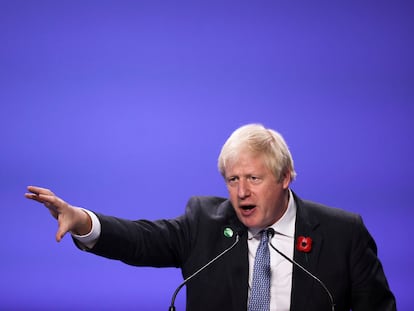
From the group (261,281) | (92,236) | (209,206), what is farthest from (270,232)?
(92,236)

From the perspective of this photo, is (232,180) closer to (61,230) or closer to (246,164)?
(246,164)

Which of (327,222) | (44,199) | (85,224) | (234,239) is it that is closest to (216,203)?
(234,239)

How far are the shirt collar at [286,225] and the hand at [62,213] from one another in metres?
0.61

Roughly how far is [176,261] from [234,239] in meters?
0.23

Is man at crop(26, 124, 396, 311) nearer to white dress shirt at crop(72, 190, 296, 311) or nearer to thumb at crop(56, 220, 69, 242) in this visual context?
white dress shirt at crop(72, 190, 296, 311)

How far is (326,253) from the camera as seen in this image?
9.28 ft

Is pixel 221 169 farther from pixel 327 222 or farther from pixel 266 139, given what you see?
pixel 327 222

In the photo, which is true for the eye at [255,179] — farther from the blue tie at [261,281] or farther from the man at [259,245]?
the blue tie at [261,281]

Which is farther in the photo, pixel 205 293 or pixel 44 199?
pixel 205 293

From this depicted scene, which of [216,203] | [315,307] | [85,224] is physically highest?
[216,203]

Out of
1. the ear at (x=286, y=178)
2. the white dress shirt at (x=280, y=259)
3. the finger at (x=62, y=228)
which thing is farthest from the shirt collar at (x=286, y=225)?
the finger at (x=62, y=228)

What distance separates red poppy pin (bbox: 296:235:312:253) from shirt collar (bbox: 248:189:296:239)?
5 centimetres

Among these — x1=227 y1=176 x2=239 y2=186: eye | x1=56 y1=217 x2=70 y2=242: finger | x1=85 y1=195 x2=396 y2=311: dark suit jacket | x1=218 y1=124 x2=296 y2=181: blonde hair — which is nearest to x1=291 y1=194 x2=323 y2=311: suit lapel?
x1=85 y1=195 x2=396 y2=311: dark suit jacket

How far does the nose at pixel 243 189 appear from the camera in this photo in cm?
266
